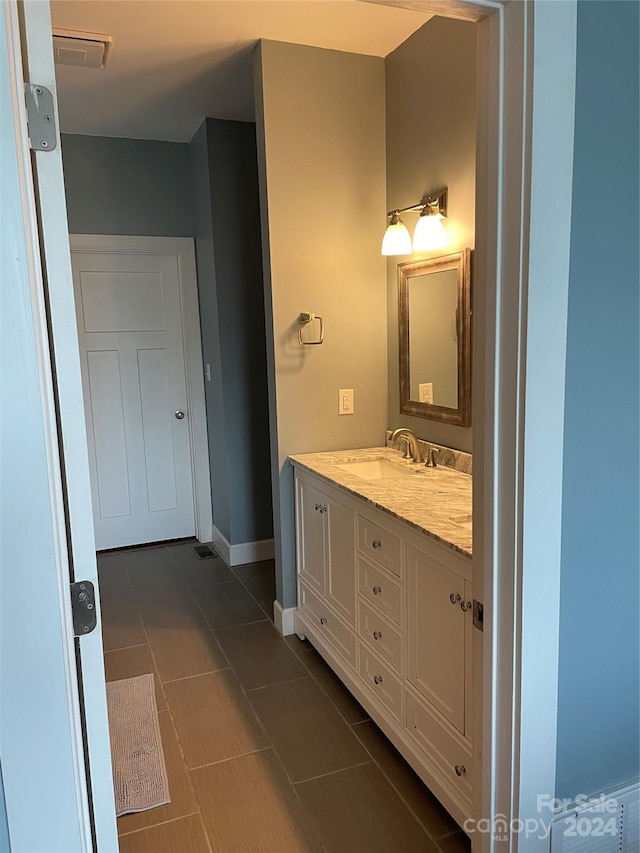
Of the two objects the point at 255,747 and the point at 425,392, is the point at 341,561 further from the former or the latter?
the point at 425,392

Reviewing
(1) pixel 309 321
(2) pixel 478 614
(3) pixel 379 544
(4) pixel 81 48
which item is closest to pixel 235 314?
(1) pixel 309 321

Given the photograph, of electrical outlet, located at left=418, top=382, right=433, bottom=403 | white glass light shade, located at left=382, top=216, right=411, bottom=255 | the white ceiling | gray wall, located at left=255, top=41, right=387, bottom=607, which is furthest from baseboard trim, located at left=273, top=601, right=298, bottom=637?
the white ceiling

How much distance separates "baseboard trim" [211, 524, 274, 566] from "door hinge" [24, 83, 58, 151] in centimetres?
330

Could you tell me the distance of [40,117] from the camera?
87cm

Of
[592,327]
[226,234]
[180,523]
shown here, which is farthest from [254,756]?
[226,234]

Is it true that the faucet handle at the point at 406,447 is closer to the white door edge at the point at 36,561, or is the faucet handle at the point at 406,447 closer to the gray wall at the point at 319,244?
the gray wall at the point at 319,244

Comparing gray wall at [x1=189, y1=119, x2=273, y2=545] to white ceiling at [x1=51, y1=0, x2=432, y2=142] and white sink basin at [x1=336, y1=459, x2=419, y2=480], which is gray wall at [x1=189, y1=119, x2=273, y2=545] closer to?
white ceiling at [x1=51, y1=0, x2=432, y2=142]

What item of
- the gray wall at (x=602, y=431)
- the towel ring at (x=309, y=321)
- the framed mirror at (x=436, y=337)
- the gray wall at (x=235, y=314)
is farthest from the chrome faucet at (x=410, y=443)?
the gray wall at (x=602, y=431)

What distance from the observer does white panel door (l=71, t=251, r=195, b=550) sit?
4109 mm

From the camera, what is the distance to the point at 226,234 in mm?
3785

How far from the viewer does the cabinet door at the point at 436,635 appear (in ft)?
5.60

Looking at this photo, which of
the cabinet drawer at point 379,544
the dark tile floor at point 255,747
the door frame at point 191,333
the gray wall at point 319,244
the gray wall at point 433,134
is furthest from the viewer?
the door frame at point 191,333

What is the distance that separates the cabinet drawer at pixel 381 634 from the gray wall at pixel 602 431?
0.77 m

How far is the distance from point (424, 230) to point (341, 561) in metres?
1.37
